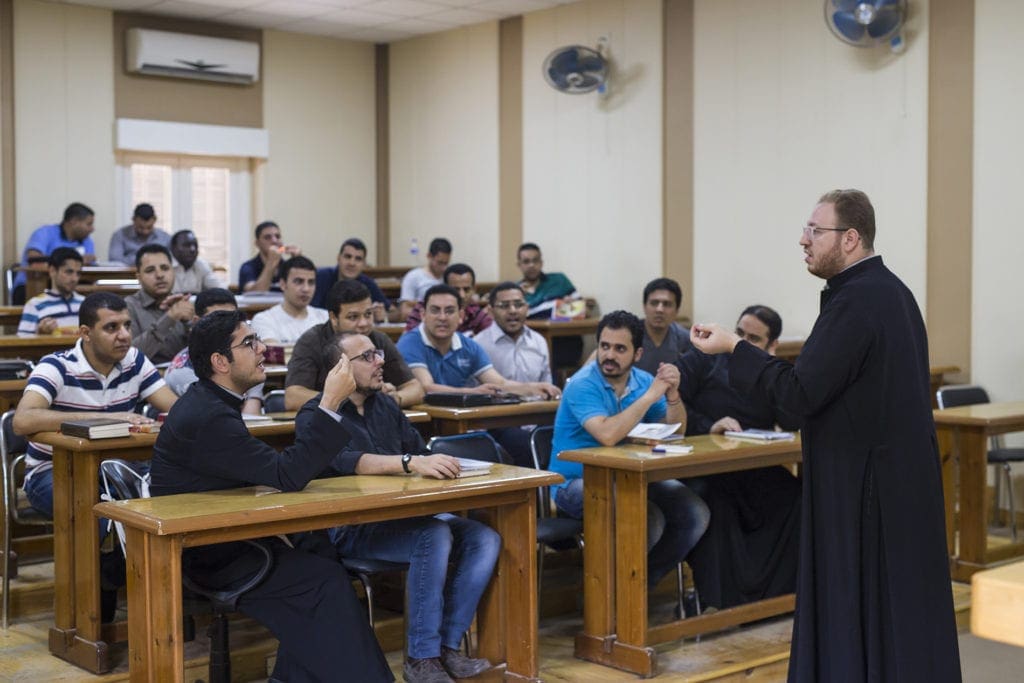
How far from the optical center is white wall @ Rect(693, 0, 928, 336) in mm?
7039

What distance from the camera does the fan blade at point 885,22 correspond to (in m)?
6.82

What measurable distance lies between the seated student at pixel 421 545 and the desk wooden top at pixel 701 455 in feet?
1.54

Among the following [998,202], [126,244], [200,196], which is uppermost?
[200,196]

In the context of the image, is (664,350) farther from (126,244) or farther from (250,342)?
(126,244)

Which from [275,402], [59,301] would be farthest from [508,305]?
[59,301]

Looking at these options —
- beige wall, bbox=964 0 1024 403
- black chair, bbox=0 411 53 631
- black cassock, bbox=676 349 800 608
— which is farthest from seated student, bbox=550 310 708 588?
beige wall, bbox=964 0 1024 403

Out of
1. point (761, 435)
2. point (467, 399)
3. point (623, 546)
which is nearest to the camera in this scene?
point (623, 546)

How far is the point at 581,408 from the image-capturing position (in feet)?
14.0

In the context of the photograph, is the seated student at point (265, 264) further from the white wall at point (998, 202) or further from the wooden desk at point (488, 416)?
the white wall at point (998, 202)

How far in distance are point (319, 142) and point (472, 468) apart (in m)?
7.41

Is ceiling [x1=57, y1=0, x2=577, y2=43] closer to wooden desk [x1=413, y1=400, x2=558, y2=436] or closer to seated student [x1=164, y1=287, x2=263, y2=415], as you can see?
seated student [x1=164, y1=287, x2=263, y2=415]

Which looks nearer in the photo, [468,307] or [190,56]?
[468,307]

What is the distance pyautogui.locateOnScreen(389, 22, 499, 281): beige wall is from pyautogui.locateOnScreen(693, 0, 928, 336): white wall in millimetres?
2177

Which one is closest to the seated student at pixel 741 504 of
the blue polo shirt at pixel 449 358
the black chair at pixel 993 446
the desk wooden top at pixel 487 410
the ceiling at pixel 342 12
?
the desk wooden top at pixel 487 410
